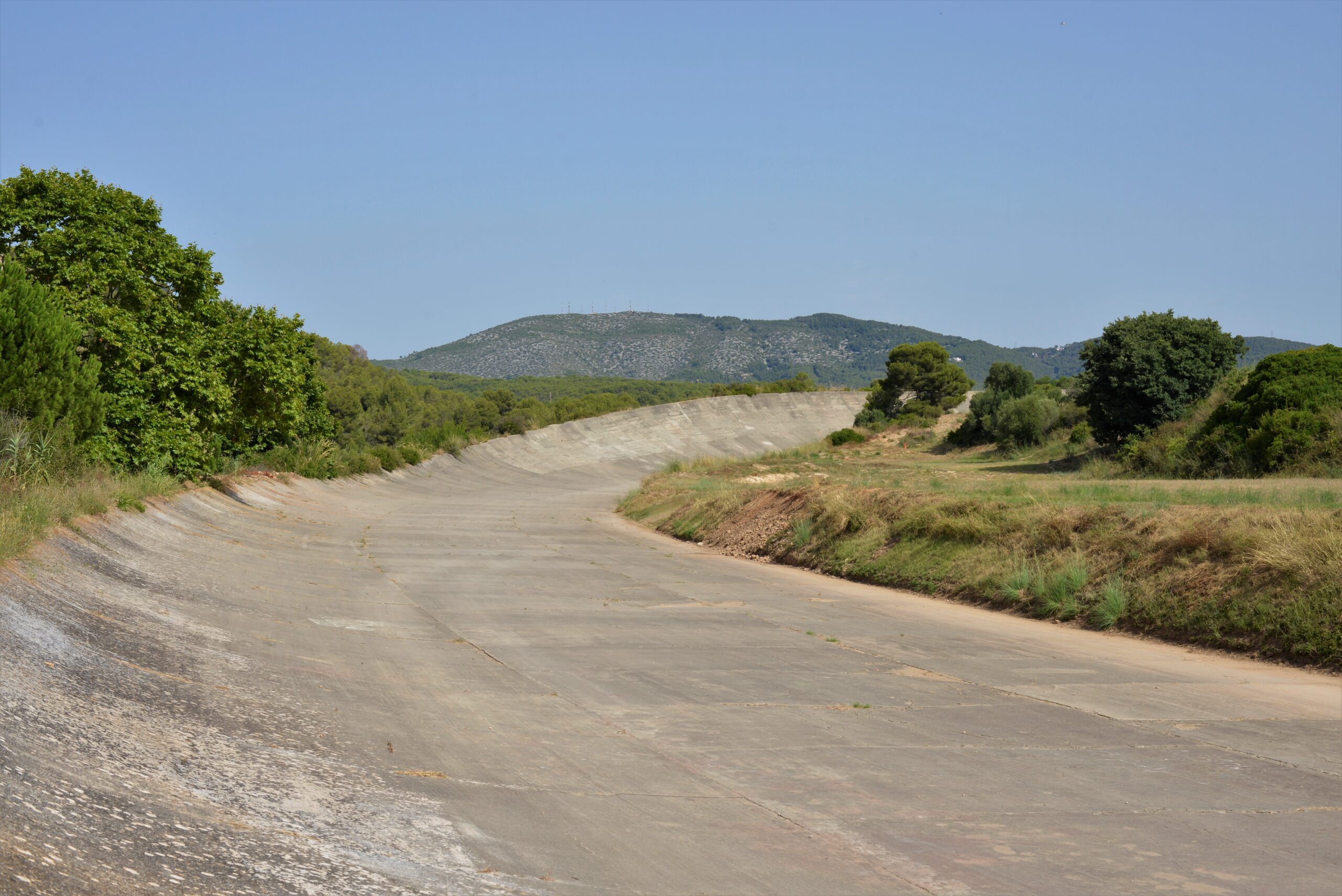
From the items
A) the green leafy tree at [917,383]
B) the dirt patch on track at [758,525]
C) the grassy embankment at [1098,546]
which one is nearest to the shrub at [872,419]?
the green leafy tree at [917,383]

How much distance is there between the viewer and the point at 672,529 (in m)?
29.9

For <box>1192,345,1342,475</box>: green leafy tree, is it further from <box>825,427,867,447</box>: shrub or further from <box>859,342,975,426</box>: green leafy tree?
<box>859,342,975,426</box>: green leafy tree

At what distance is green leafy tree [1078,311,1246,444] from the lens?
136 feet

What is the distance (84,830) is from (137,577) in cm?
813

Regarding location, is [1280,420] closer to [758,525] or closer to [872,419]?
[758,525]

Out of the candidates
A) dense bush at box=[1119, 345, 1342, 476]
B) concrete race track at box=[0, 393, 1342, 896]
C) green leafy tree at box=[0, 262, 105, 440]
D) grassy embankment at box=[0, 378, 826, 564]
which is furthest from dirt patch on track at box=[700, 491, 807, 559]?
green leafy tree at box=[0, 262, 105, 440]

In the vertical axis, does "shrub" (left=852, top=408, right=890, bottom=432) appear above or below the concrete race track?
above

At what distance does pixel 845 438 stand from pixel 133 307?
2177 inches

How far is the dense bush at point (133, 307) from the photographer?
22203 mm

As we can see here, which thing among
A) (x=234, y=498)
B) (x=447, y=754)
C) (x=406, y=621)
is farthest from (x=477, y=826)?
(x=234, y=498)

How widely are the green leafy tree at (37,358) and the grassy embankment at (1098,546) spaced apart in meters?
13.1

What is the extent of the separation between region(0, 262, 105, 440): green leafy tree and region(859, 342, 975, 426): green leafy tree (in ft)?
235

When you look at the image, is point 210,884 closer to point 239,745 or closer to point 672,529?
point 239,745

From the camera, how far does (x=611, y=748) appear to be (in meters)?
7.53
